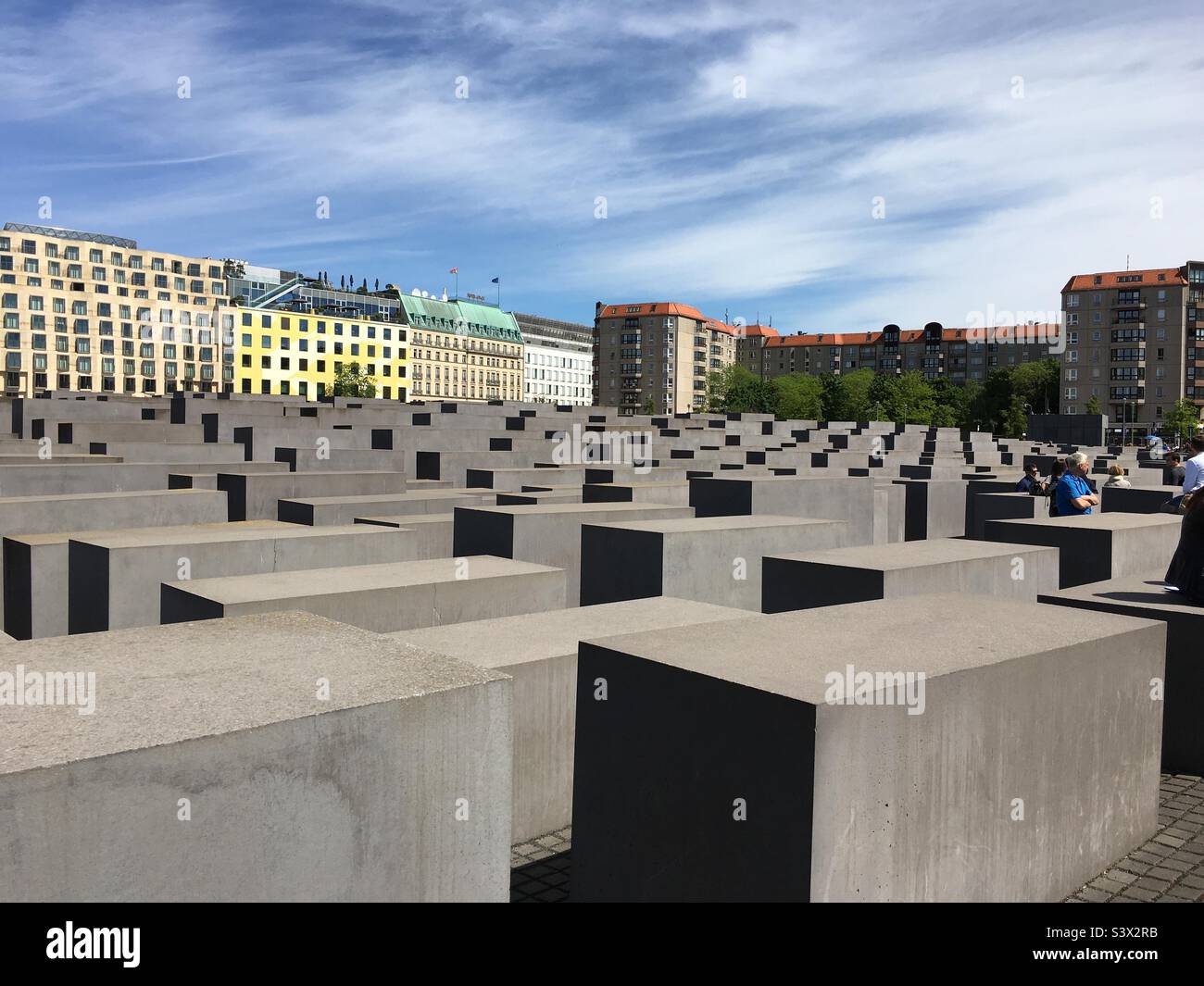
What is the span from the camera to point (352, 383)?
92000 millimetres

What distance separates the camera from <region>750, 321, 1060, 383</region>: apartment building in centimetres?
16288

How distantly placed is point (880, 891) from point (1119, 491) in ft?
40.7

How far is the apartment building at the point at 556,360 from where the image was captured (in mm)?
149750

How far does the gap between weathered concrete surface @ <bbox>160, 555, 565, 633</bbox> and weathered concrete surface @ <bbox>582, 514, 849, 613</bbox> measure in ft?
3.45

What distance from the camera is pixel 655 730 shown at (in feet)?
14.7

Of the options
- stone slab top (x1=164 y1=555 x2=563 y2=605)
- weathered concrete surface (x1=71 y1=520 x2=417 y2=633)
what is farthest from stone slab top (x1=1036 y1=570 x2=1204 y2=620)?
weathered concrete surface (x1=71 y1=520 x2=417 y2=633)

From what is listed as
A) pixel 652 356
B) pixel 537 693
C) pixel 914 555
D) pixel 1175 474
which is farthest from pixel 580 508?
pixel 652 356

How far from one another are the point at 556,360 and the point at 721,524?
484 feet

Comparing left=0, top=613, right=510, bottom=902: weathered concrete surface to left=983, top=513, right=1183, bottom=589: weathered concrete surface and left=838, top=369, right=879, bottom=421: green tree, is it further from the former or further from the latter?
left=838, top=369, right=879, bottom=421: green tree

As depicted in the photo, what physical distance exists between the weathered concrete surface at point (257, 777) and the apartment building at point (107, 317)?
99341 mm

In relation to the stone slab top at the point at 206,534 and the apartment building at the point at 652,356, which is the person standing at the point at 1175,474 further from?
the apartment building at the point at 652,356
